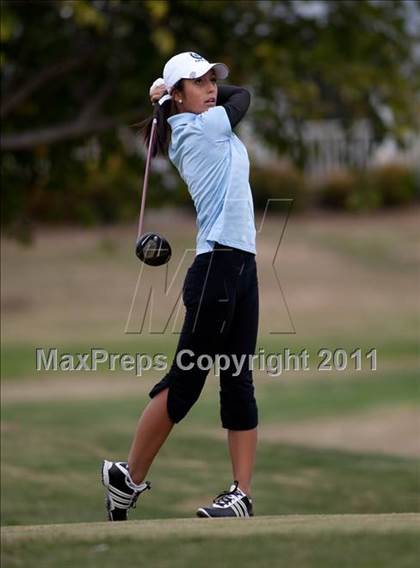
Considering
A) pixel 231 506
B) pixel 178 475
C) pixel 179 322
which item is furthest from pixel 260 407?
Answer: pixel 231 506

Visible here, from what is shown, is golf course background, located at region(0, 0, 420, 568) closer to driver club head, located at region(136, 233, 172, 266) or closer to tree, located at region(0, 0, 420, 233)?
tree, located at region(0, 0, 420, 233)

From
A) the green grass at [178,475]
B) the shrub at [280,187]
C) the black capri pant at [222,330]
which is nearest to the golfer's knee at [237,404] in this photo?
the black capri pant at [222,330]

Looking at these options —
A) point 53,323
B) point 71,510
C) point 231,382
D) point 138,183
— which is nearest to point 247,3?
point 138,183

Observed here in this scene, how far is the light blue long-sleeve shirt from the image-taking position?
6109 millimetres

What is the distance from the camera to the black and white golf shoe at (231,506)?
20.2ft

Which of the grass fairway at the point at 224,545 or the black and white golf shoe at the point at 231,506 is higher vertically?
the black and white golf shoe at the point at 231,506

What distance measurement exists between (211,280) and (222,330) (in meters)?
0.24

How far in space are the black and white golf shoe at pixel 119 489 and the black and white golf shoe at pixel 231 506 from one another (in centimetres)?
37

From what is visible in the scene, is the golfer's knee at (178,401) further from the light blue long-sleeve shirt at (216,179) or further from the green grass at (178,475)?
the green grass at (178,475)

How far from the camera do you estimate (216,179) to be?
6.14 metres

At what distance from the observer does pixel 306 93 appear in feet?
45.2

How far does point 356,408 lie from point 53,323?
8.16 m

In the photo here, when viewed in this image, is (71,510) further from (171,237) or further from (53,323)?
(171,237)

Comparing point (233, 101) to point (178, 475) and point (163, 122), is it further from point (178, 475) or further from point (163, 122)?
point (178, 475)
